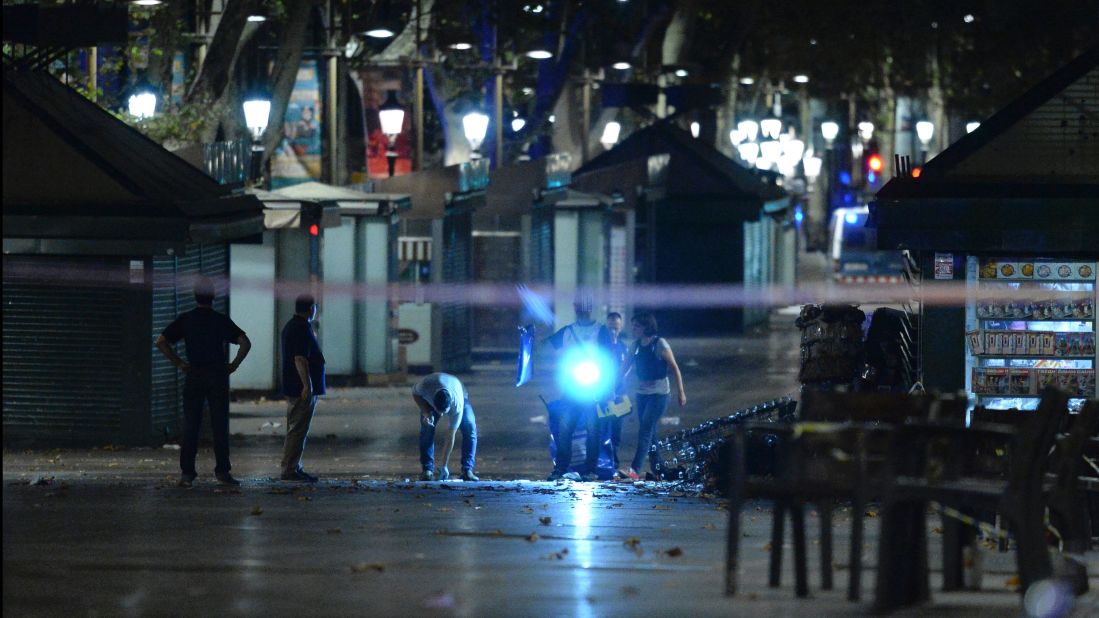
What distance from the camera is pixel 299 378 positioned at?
1623 cm

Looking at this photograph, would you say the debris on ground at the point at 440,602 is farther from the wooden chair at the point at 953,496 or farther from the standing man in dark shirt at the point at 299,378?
the standing man in dark shirt at the point at 299,378

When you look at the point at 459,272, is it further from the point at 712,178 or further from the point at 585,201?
the point at 712,178

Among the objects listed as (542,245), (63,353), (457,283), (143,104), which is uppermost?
(143,104)

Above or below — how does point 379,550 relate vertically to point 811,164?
below

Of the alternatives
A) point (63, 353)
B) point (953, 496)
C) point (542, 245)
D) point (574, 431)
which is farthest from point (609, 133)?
point (953, 496)

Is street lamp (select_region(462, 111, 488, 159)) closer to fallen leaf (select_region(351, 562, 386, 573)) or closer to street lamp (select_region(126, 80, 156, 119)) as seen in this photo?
street lamp (select_region(126, 80, 156, 119))

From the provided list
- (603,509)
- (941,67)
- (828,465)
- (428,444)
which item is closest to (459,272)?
(428,444)

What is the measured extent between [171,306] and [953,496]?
1245cm

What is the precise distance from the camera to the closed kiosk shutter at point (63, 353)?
19.2m

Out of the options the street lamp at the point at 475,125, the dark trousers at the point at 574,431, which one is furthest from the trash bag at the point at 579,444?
the street lamp at the point at 475,125

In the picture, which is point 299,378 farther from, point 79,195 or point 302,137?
point 302,137

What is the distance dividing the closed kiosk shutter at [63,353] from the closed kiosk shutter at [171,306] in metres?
0.32

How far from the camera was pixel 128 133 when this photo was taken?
20.1 m

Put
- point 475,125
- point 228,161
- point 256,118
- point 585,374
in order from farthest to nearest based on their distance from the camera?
point 475,125 < point 256,118 < point 228,161 < point 585,374
